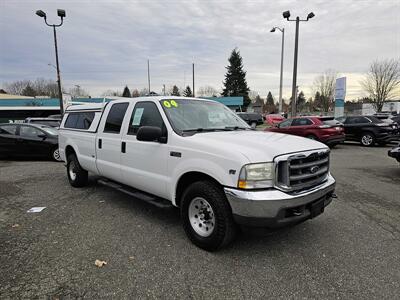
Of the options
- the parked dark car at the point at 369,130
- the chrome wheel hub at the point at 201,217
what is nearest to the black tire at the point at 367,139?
the parked dark car at the point at 369,130

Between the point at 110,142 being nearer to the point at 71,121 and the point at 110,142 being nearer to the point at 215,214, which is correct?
the point at 71,121

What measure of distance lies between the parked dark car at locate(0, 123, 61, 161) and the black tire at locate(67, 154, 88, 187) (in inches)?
170

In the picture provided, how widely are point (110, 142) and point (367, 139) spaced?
43.8 ft

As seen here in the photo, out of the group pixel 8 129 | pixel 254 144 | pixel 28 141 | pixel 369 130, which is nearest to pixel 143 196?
pixel 254 144

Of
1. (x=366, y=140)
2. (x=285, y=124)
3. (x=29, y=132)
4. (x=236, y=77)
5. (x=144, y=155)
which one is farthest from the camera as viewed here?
(x=236, y=77)

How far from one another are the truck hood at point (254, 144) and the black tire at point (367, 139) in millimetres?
12173

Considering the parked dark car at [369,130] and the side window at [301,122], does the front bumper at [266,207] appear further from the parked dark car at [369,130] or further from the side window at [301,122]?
the parked dark car at [369,130]

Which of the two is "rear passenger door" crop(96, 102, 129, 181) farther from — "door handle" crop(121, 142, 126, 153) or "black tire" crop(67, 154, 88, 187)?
"black tire" crop(67, 154, 88, 187)

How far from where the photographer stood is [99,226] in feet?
14.2

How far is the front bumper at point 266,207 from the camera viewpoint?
116 inches

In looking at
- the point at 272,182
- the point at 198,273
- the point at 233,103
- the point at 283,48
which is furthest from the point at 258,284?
the point at 233,103

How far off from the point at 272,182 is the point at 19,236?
3514 mm

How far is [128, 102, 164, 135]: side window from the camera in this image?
4178 millimetres

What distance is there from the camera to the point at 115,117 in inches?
199
